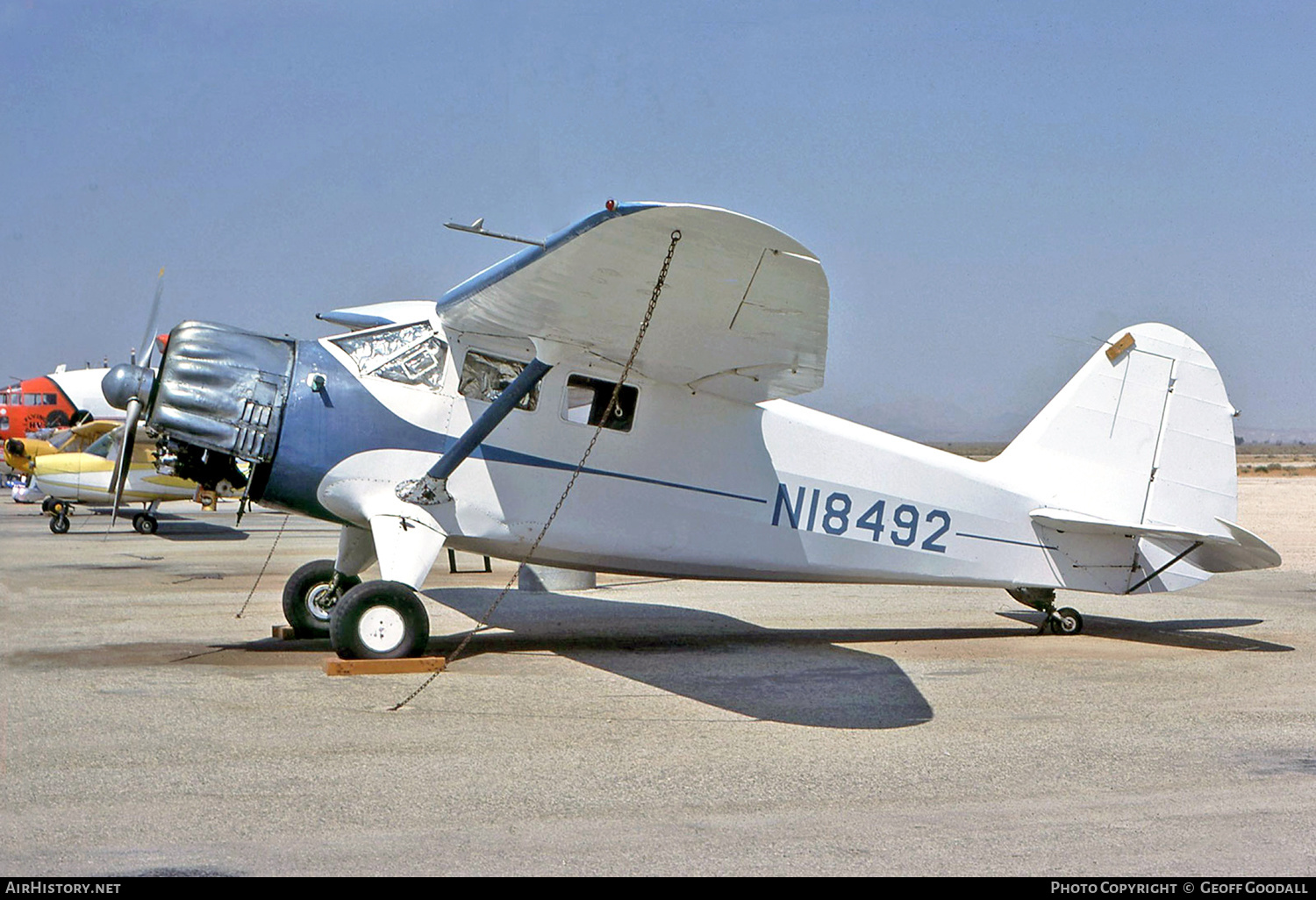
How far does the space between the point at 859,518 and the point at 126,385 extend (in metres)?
6.16

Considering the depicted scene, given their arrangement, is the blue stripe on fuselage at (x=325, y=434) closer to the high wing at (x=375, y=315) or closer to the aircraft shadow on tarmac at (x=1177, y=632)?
the high wing at (x=375, y=315)

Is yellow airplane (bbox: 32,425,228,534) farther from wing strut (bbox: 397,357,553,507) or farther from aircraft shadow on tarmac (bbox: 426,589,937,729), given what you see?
wing strut (bbox: 397,357,553,507)

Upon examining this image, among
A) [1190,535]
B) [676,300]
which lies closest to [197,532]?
[676,300]

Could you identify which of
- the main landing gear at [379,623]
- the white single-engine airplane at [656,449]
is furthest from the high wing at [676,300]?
the main landing gear at [379,623]

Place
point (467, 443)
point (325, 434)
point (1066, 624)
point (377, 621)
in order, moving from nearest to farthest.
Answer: point (377, 621) < point (467, 443) < point (325, 434) < point (1066, 624)

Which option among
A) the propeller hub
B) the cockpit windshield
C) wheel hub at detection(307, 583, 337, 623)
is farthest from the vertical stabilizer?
the cockpit windshield

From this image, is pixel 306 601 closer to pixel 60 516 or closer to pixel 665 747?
pixel 665 747

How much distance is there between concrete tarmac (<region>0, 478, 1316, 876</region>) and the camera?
181 inches

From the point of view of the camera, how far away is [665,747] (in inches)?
254

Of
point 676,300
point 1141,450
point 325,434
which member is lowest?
point 325,434

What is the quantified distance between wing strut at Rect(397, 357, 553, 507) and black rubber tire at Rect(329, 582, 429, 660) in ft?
2.46
